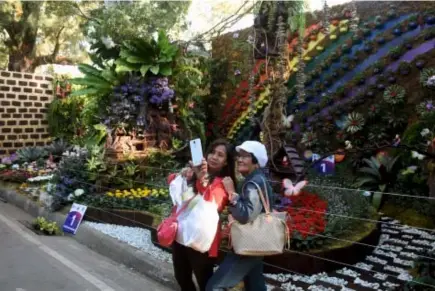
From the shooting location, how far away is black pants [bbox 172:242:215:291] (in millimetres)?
2914

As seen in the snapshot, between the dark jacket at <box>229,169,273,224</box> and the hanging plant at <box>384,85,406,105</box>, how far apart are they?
5311 mm

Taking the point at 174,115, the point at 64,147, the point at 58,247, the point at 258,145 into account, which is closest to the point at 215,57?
the point at 174,115

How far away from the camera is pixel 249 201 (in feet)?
8.45

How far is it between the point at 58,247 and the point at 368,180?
180 inches

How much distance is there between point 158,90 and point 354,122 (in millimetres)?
3738

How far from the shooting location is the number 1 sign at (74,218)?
5.84 meters

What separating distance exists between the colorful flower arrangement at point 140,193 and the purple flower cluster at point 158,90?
216 cm

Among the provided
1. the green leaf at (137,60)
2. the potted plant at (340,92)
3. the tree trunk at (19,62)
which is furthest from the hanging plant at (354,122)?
the tree trunk at (19,62)

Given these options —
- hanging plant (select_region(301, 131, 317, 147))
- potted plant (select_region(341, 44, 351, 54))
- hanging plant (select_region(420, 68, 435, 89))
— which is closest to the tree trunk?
hanging plant (select_region(301, 131, 317, 147))

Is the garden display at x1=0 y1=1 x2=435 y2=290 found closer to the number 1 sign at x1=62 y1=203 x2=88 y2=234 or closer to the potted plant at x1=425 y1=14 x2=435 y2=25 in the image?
the potted plant at x1=425 y1=14 x2=435 y2=25

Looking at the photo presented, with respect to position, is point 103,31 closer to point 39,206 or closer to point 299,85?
point 39,206

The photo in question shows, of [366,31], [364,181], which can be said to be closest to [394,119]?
[364,181]

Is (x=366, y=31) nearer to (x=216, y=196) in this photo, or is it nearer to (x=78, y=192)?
(x=78, y=192)

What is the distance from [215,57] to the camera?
450 inches
